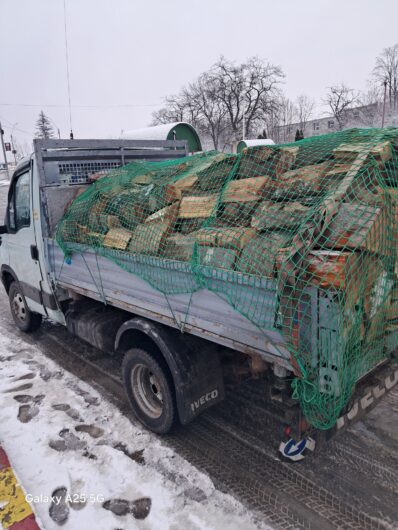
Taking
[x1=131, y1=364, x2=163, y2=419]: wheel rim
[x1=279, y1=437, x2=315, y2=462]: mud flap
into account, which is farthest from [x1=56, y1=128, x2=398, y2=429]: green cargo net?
[x1=131, y1=364, x2=163, y2=419]: wheel rim

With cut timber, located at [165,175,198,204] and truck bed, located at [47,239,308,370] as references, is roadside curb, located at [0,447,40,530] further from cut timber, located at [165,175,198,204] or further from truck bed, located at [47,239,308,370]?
cut timber, located at [165,175,198,204]

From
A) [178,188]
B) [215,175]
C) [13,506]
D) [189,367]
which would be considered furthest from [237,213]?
[13,506]

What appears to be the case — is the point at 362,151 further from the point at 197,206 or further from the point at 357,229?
the point at 197,206

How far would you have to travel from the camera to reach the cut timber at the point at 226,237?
2779 mm

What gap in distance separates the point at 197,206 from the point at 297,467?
235cm

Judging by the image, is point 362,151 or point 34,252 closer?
point 362,151

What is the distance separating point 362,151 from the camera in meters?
2.89

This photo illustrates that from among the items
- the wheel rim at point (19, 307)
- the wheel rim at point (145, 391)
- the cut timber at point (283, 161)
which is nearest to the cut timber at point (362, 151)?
the cut timber at point (283, 161)

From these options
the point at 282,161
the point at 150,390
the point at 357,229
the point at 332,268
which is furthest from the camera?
the point at 150,390

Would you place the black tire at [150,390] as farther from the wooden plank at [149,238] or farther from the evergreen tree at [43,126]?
the evergreen tree at [43,126]

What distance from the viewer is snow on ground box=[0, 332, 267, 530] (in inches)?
109

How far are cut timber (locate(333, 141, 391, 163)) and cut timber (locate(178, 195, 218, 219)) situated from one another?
3.47ft

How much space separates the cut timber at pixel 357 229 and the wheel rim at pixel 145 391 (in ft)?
7.38

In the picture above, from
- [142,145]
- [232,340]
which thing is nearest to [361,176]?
[232,340]
